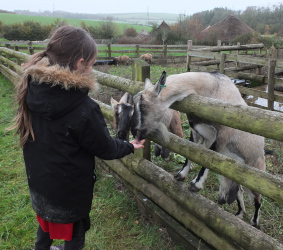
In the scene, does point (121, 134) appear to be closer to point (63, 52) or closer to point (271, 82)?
point (63, 52)

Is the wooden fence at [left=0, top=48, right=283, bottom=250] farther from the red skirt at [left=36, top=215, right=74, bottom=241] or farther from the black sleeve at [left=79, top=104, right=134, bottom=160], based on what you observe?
the red skirt at [left=36, top=215, right=74, bottom=241]

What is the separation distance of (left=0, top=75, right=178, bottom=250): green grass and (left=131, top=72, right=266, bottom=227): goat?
0.81m

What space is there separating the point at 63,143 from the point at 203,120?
65.2 inches

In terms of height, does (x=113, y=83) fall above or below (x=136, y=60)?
below

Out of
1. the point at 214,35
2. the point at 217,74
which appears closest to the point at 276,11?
the point at 214,35

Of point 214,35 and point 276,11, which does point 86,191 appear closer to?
point 214,35

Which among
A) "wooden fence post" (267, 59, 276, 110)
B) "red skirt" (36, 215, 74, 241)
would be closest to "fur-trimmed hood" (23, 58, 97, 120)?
"red skirt" (36, 215, 74, 241)

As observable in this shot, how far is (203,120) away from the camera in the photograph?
286 cm

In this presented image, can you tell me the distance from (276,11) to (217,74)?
5789 cm

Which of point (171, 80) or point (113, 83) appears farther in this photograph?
point (113, 83)

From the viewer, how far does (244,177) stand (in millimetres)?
2047

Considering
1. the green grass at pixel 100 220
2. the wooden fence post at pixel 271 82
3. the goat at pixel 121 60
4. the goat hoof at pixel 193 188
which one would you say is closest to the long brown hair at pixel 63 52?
the green grass at pixel 100 220

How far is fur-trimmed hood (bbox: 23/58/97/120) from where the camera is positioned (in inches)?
67.1

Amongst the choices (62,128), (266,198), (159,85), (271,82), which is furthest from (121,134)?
(271,82)
